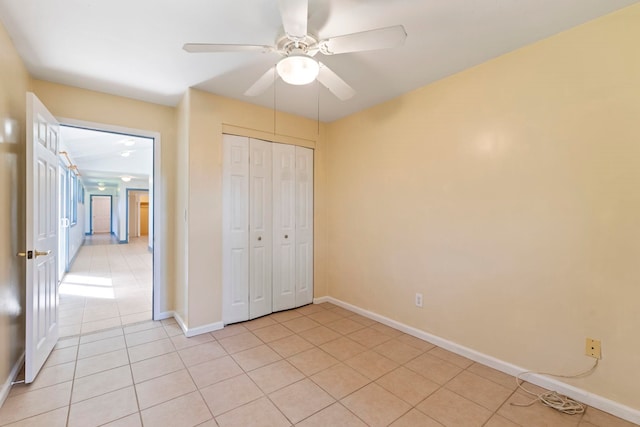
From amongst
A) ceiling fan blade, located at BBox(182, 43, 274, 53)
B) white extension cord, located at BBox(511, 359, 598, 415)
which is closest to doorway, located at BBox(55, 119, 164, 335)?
ceiling fan blade, located at BBox(182, 43, 274, 53)

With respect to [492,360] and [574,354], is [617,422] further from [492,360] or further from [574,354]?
[492,360]

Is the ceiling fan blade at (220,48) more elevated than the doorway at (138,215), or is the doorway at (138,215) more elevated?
the ceiling fan blade at (220,48)

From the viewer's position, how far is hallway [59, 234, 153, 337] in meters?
3.10

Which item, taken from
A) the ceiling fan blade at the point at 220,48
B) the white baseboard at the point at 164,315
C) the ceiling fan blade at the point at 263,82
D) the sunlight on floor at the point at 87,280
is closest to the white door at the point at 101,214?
the sunlight on floor at the point at 87,280

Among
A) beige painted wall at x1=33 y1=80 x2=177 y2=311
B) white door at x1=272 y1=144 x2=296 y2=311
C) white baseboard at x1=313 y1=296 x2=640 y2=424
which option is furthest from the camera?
white door at x1=272 y1=144 x2=296 y2=311

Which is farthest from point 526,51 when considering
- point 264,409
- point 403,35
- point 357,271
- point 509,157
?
point 264,409

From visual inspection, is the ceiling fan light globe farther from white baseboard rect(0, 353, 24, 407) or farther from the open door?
white baseboard rect(0, 353, 24, 407)

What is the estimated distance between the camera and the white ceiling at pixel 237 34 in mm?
1635

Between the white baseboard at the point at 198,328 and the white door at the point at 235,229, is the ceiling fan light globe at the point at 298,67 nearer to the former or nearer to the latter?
the white door at the point at 235,229

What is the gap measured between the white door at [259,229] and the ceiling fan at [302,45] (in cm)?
145

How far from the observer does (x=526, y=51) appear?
202cm

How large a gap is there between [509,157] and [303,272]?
2563 mm

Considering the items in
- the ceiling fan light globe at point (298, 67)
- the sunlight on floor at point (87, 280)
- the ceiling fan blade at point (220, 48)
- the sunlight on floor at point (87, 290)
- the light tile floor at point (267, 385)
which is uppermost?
the ceiling fan blade at point (220, 48)

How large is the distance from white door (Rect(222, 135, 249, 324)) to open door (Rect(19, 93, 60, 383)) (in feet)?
4.56
